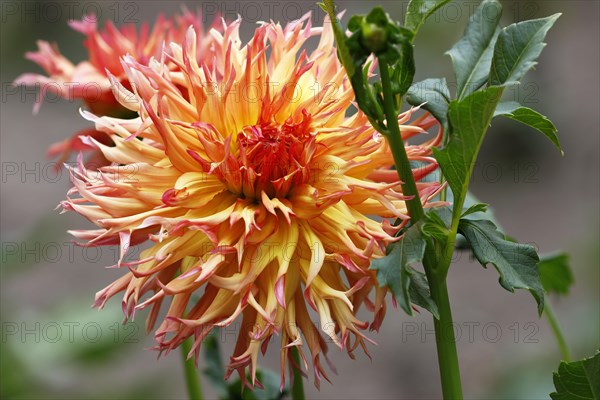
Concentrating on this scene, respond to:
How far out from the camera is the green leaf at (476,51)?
524 mm

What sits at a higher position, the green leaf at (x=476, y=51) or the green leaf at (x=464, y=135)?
the green leaf at (x=476, y=51)

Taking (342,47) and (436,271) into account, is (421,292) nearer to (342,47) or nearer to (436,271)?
(436,271)

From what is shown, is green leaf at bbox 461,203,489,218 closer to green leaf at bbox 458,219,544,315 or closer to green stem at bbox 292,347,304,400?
green leaf at bbox 458,219,544,315

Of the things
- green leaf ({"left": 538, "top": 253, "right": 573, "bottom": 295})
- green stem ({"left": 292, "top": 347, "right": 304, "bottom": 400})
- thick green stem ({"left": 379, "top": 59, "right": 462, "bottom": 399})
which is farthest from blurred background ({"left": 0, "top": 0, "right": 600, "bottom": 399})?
thick green stem ({"left": 379, "top": 59, "right": 462, "bottom": 399})

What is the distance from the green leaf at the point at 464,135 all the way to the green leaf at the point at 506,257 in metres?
0.02

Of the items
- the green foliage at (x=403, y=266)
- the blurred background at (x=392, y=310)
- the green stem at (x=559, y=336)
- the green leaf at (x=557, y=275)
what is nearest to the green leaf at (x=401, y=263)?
the green foliage at (x=403, y=266)

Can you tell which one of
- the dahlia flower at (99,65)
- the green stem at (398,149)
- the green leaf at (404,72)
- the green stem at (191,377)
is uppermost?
the dahlia flower at (99,65)

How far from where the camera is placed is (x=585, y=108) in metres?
2.94

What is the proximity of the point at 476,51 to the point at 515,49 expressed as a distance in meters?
0.06

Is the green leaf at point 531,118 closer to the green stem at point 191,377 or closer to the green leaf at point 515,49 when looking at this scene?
the green leaf at point 515,49

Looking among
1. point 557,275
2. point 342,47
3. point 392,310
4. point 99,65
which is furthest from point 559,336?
point 392,310

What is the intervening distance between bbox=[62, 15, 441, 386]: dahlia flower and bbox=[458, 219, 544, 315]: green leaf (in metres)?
0.04

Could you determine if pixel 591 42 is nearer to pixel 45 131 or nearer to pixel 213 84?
pixel 45 131

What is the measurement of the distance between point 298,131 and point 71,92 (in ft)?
1.20
